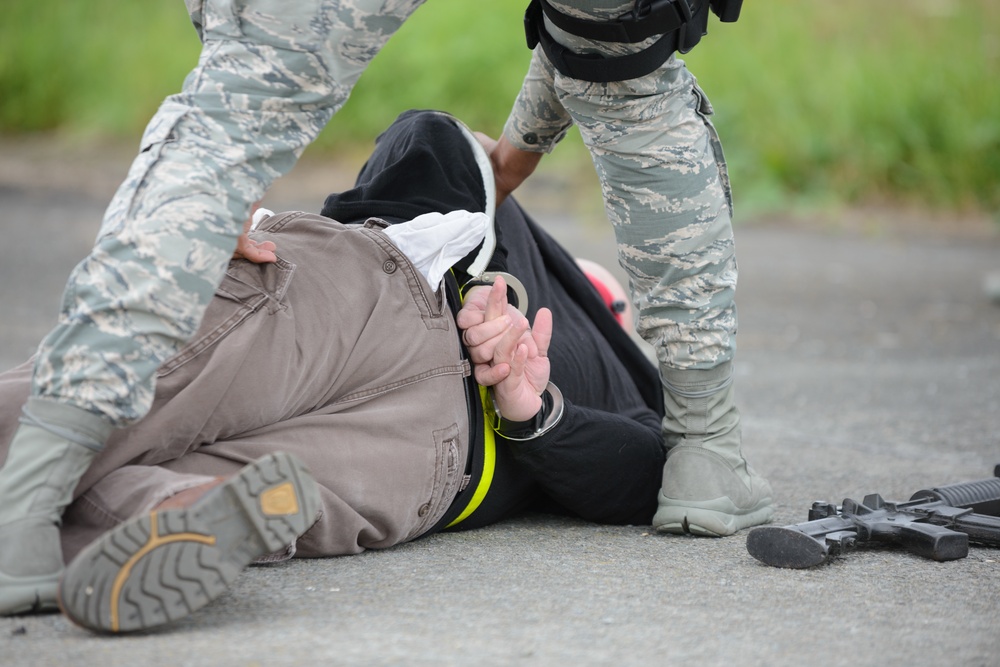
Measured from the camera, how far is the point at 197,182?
1.46 metres

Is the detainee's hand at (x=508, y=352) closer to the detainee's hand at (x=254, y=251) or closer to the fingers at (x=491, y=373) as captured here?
the fingers at (x=491, y=373)

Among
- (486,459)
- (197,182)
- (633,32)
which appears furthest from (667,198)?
(197,182)

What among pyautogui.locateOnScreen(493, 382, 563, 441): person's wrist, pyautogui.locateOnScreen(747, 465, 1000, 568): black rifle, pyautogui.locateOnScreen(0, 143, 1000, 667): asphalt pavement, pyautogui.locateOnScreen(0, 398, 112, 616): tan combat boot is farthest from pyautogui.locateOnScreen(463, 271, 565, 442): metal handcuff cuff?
pyautogui.locateOnScreen(0, 398, 112, 616): tan combat boot

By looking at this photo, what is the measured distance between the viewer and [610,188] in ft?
6.70

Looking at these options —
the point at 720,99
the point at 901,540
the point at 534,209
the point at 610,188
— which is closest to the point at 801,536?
the point at 901,540

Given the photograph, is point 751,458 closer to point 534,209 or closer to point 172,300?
point 172,300

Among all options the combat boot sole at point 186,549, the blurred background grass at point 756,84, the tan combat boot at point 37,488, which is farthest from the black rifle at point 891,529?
the blurred background grass at point 756,84

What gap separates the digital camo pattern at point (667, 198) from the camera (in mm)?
1948

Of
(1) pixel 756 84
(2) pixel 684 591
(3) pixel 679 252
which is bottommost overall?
(2) pixel 684 591

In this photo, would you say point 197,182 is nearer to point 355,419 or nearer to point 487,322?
point 355,419

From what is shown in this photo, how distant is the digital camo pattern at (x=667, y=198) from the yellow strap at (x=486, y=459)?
370 mm

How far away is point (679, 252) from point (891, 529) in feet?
1.93

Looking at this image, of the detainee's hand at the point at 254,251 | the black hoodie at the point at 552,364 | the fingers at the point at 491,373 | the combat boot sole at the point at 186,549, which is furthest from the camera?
the black hoodie at the point at 552,364

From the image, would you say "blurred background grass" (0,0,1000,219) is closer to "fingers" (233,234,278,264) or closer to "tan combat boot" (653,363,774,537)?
Result: "tan combat boot" (653,363,774,537)
